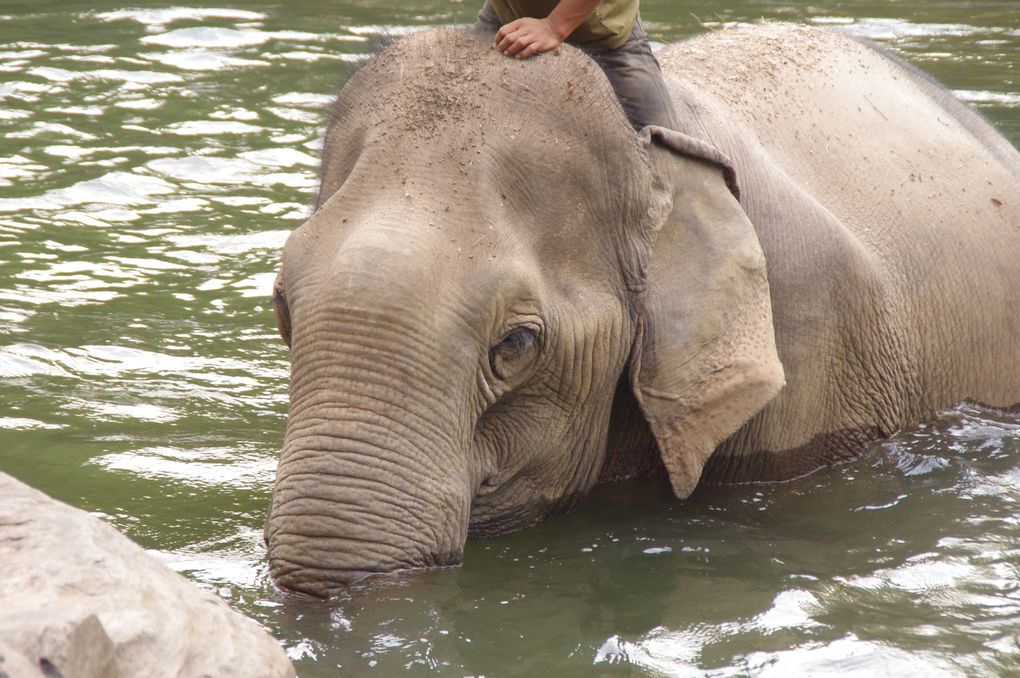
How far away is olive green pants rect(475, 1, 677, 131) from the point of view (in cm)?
488

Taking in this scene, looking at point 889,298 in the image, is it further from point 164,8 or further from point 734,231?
point 164,8

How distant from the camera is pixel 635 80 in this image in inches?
193

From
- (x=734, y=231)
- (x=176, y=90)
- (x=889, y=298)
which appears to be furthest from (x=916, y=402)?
(x=176, y=90)

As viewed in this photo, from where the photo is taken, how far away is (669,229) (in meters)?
4.77

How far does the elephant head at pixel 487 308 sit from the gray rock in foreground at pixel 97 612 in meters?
0.75

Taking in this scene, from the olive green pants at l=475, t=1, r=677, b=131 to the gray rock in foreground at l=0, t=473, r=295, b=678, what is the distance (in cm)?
212

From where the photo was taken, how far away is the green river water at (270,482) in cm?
408

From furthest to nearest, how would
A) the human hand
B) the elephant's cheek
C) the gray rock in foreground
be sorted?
the human hand, the elephant's cheek, the gray rock in foreground

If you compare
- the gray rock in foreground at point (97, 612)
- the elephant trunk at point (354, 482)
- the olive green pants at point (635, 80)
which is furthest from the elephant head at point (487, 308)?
the gray rock in foreground at point (97, 612)

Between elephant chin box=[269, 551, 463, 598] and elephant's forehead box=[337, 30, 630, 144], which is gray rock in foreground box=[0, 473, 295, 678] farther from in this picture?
elephant's forehead box=[337, 30, 630, 144]

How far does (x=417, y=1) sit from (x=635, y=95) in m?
9.09

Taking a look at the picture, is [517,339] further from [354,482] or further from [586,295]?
[354,482]

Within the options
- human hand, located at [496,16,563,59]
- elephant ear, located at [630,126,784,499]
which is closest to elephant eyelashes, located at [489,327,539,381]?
elephant ear, located at [630,126,784,499]

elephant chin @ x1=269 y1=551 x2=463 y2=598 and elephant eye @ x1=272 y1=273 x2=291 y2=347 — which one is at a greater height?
elephant eye @ x1=272 y1=273 x2=291 y2=347
